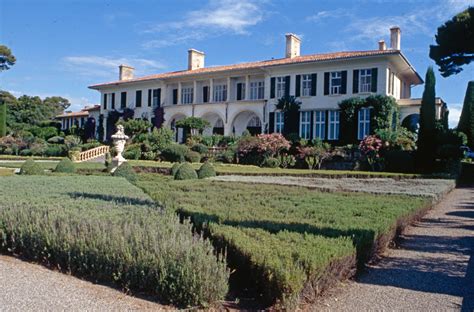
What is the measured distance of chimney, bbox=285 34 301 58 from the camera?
111 ft

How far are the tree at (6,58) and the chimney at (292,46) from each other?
34038mm

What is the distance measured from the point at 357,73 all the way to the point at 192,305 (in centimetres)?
2617

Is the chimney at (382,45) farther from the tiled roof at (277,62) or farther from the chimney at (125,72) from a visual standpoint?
the chimney at (125,72)

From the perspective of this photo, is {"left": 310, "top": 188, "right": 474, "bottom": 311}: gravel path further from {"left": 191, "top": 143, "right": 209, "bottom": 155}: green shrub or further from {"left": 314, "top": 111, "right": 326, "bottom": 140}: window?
{"left": 191, "top": 143, "right": 209, "bottom": 155}: green shrub

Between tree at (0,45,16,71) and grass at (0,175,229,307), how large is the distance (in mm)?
50687

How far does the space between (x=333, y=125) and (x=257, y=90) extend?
7.62 meters

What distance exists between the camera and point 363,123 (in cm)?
2766

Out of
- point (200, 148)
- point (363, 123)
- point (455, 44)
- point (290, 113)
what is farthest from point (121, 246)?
point (290, 113)

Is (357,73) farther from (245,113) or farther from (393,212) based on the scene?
(393,212)

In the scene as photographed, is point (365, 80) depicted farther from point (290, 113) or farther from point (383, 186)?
point (383, 186)

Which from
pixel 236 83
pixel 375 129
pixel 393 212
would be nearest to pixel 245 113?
pixel 236 83

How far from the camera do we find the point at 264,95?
3316cm

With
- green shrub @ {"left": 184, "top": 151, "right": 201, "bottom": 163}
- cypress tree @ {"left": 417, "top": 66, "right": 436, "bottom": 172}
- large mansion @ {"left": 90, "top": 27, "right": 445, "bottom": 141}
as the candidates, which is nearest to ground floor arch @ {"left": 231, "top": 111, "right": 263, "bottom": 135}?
large mansion @ {"left": 90, "top": 27, "right": 445, "bottom": 141}

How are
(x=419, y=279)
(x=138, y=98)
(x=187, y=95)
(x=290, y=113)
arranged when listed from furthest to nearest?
(x=138, y=98) < (x=187, y=95) < (x=290, y=113) < (x=419, y=279)
